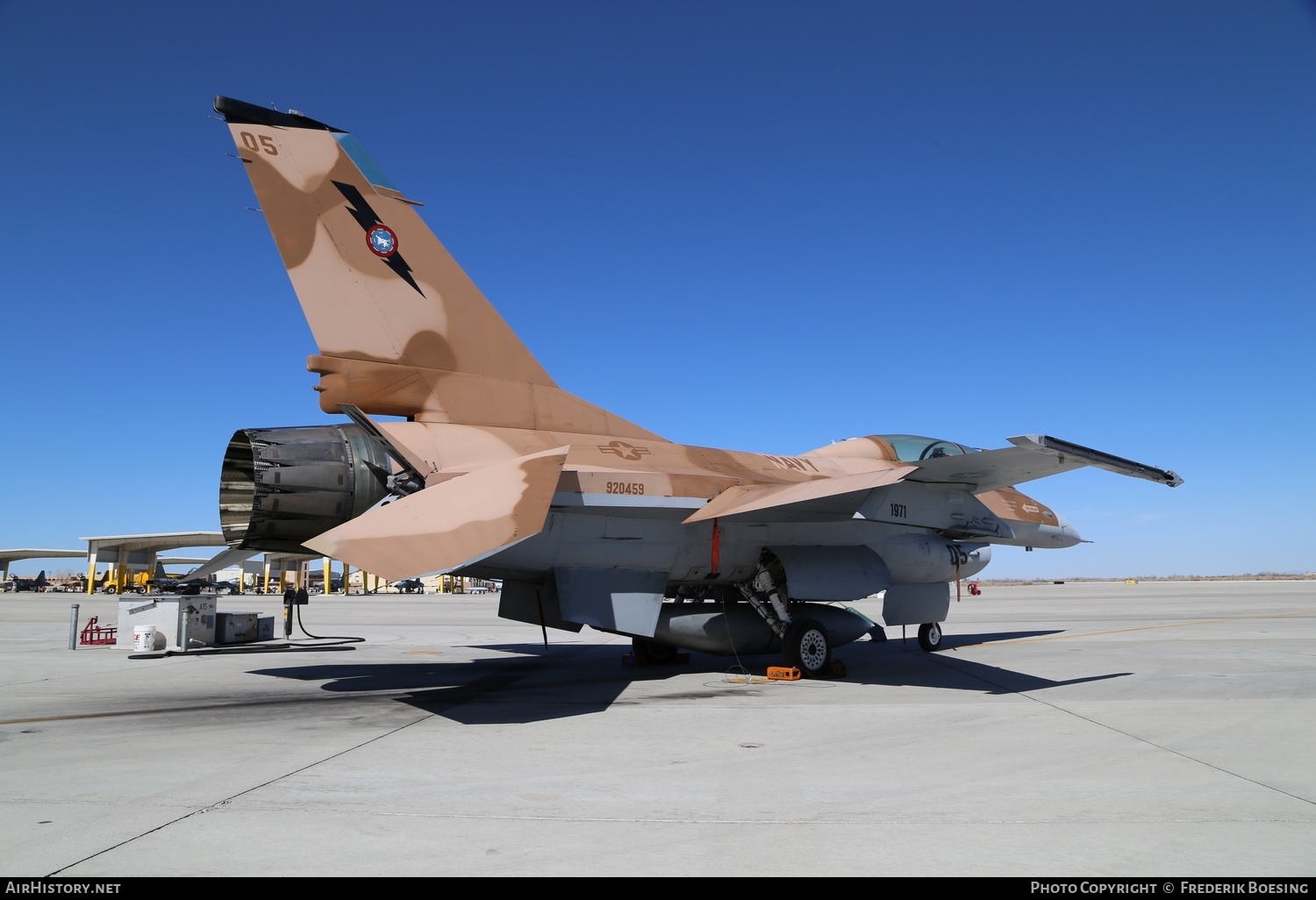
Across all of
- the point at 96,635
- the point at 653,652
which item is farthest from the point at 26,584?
the point at 653,652

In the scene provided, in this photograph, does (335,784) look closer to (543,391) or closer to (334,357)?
(334,357)

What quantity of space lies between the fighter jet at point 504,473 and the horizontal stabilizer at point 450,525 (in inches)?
1.2

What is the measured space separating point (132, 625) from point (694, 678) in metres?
11.5

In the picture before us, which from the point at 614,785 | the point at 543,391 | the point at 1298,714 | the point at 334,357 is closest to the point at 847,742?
the point at 614,785

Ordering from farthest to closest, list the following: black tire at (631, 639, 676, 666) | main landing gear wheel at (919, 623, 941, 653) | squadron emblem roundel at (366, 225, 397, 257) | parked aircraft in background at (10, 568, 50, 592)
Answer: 1. parked aircraft in background at (10, 568, 50, 592)
2. main landing gear wheel at (919, 623, 941, 653)
3. black tire at (631, 639, 676, 666)
4. squadron emblem roundel at (366, 225, 397, 257)

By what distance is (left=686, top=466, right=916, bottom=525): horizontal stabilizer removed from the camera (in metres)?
9.45

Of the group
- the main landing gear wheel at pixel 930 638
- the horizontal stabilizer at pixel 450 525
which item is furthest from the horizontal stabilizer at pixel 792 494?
the main landing gear wheel at pixel 930 638

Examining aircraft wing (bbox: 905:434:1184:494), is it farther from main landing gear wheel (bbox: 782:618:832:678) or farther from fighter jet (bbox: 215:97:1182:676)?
main landing gear wheel (bbox: 782:618:832:678)

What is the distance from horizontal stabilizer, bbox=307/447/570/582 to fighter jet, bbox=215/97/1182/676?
30 mm

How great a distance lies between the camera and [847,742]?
22.5 ft

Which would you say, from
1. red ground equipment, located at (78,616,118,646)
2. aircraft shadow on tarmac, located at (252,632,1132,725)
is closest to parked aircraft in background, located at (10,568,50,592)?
red ground equipment, located at (78,616,118,646)

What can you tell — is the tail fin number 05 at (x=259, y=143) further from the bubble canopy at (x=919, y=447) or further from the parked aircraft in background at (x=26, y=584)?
the parked aircraft in background at (x=26, y=584)

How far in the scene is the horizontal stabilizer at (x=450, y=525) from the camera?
23.0 ft

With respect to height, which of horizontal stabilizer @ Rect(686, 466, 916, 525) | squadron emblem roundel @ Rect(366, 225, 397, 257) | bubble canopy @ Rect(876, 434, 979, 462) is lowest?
horizontal stabilizer @ Rect(686, 466, 916, 525)
